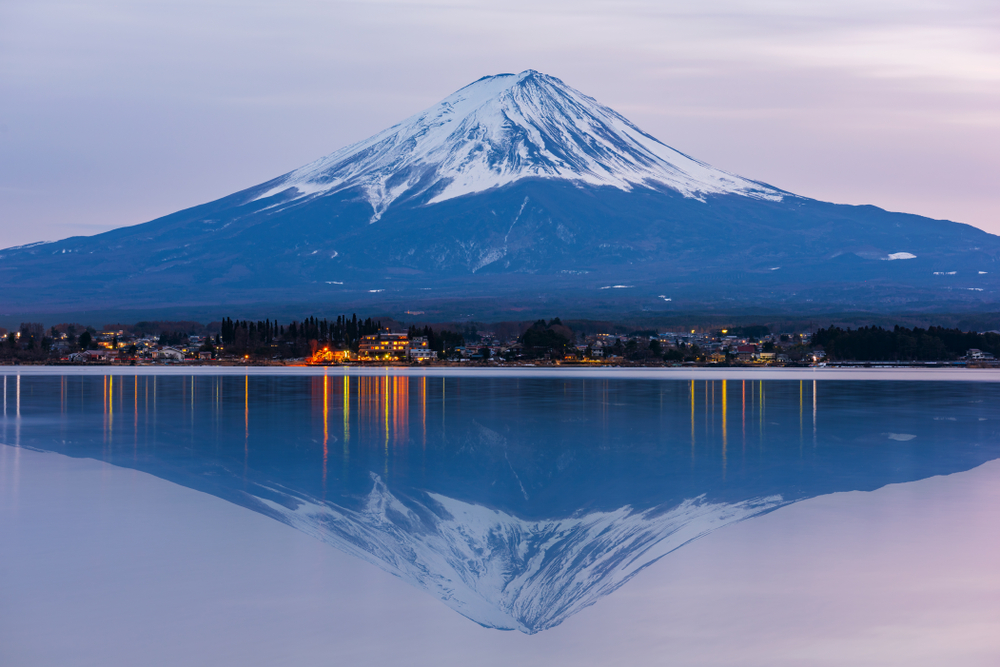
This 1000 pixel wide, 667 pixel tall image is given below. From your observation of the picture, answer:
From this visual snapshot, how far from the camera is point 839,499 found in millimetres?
14469

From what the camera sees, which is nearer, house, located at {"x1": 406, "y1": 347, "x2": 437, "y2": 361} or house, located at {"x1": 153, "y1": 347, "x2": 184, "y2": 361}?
house, located at {"x1": 406, "y1": 347, "x2": 437, "y2": 361}

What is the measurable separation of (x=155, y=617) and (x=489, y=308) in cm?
16019

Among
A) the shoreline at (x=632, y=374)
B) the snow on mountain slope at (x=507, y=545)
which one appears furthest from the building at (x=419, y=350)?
the snow on mountain slope at (x=507, y=545)

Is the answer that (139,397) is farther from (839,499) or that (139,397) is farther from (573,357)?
(573,357)

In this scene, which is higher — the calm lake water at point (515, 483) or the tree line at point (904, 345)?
the tree line at point (904, 345)

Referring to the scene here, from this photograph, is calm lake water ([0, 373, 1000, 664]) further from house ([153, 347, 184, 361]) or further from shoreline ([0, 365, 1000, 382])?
house ([153, 347, 184, 361])

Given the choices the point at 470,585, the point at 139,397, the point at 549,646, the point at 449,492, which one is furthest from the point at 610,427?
the point at 139,397

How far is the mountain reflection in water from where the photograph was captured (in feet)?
35.3

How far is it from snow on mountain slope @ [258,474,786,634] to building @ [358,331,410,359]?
107 m

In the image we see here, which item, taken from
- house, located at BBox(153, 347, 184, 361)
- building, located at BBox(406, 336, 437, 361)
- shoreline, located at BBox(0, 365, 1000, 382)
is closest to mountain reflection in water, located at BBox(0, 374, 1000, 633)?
shoreline, located at BBox(0, 365, 1000, 382)

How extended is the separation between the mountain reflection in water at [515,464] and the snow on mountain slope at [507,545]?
33 mm

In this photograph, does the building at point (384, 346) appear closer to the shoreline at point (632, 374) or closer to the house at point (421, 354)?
the house at point (421, 354)

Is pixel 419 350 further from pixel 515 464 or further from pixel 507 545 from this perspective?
pixel 507 545

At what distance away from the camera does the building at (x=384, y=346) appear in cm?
12162
